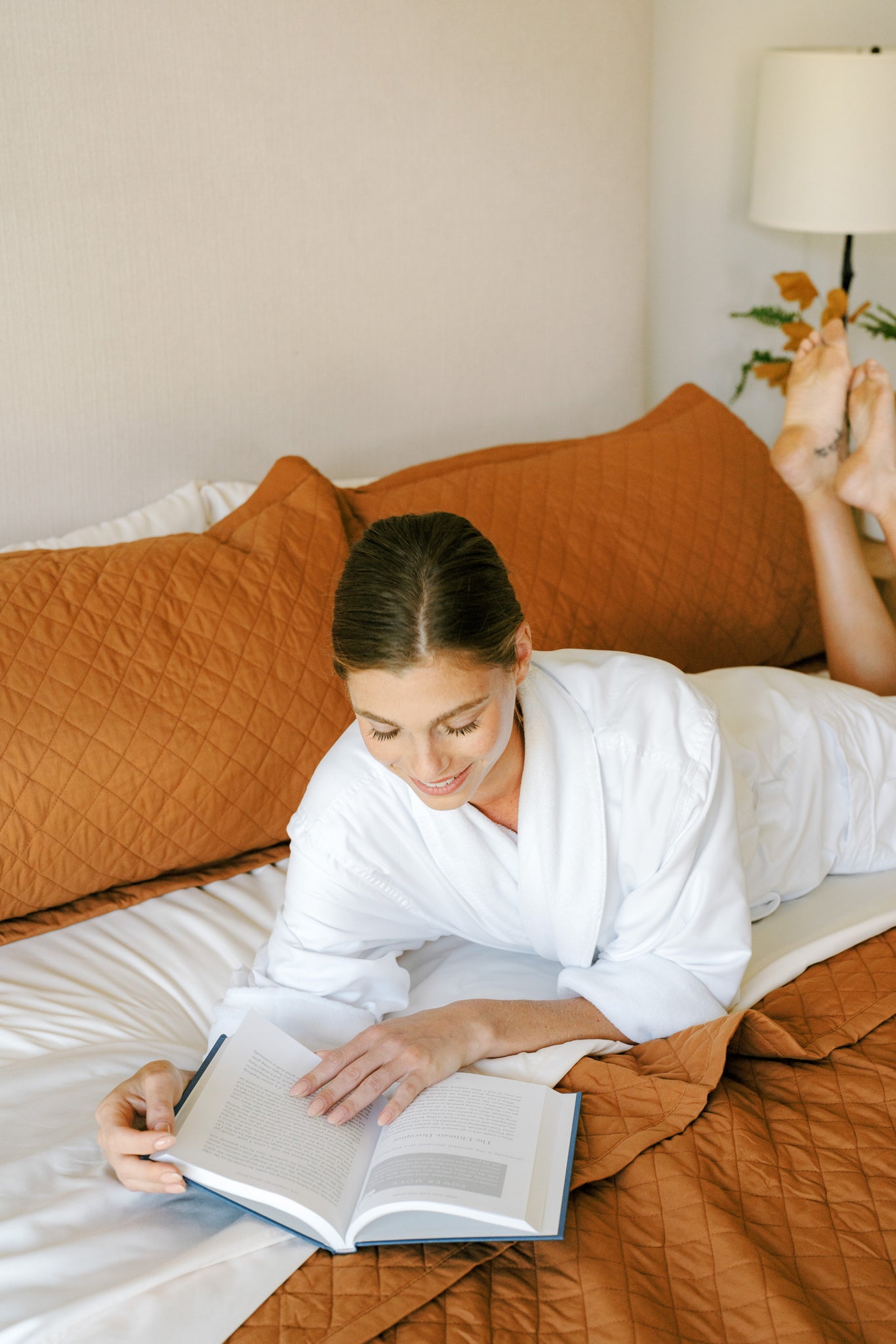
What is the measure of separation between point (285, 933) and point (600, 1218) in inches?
17.6

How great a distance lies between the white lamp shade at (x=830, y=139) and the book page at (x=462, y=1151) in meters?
1.84

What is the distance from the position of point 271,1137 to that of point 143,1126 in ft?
0.41

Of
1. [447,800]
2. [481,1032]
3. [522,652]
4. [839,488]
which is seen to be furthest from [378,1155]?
[839,488]

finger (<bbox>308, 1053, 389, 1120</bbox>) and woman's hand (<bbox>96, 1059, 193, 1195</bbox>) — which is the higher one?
woman's hand (<bbox>96, 1059, 193, 1195</bbox>)

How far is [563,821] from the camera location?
122cm

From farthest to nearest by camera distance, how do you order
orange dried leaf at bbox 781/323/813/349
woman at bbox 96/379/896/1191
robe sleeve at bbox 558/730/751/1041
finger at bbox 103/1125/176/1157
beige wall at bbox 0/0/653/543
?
orange dried leaf at bbox 781/323/813/349 → beige wall at bbox 0/0/653/543 → robe sleeve at bbox 558/730/751/1041 → woman at bbox 96/379/896/1191 → finger at bbox 103/1125/176/1157

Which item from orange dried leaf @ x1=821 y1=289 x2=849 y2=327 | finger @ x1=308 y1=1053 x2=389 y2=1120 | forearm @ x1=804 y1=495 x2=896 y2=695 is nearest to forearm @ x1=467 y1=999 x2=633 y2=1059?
finger @ x1=308 y1=1053 x2=389 y2=1120

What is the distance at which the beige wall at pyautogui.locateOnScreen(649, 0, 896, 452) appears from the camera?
2.45 m

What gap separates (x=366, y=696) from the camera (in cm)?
104

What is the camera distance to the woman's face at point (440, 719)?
1.01 m

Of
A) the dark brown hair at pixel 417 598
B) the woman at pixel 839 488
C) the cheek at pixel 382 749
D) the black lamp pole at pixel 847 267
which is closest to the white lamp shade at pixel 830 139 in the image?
the black lamp pole at pixel 847 267

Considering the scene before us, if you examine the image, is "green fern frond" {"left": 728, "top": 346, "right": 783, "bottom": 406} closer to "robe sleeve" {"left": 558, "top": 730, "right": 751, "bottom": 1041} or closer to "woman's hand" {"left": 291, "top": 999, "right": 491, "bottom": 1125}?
"robe sleeve" {"left": 558, "top": 730, "right": 751, "bottom": 1041}

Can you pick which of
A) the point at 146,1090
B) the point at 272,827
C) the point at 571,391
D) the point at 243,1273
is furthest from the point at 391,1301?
the point at 571,391

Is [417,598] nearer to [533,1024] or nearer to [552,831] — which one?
[552,831]
